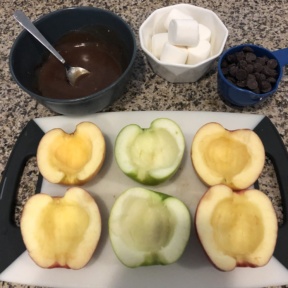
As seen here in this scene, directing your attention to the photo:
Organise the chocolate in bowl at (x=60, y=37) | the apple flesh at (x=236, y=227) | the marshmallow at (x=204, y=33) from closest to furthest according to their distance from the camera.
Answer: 1. the apple flesh at (x=236, y=227)
2. the chocolate in bowl at (x=60, y=37)
3. the marshmallow at (x=204, y=33)

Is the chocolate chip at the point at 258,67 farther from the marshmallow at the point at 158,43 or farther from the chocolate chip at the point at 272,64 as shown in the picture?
the marshmallow at the point at 158,43

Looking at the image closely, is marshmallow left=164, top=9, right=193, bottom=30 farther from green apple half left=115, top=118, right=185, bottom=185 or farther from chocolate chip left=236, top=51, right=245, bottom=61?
green apple half left=115, top=118, right=185, bottom=185

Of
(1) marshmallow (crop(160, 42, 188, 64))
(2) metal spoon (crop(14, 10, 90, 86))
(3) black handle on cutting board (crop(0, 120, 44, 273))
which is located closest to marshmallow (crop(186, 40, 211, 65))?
(1) marshmallow (crop(160, 42, 188, 64))

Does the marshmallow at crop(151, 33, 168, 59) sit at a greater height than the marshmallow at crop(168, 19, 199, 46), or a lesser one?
lesser

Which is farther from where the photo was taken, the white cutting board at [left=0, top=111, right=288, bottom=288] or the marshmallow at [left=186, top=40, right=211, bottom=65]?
the marshmallow at [left=186, top=40, right=211, bottom=65]

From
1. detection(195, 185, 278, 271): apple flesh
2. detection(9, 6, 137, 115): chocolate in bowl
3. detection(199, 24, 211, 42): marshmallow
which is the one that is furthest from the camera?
detection(199, 24, 211, 42): marshmallow

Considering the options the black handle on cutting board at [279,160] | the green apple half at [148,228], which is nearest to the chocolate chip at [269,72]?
the black handle on cutting board at [279,160]
